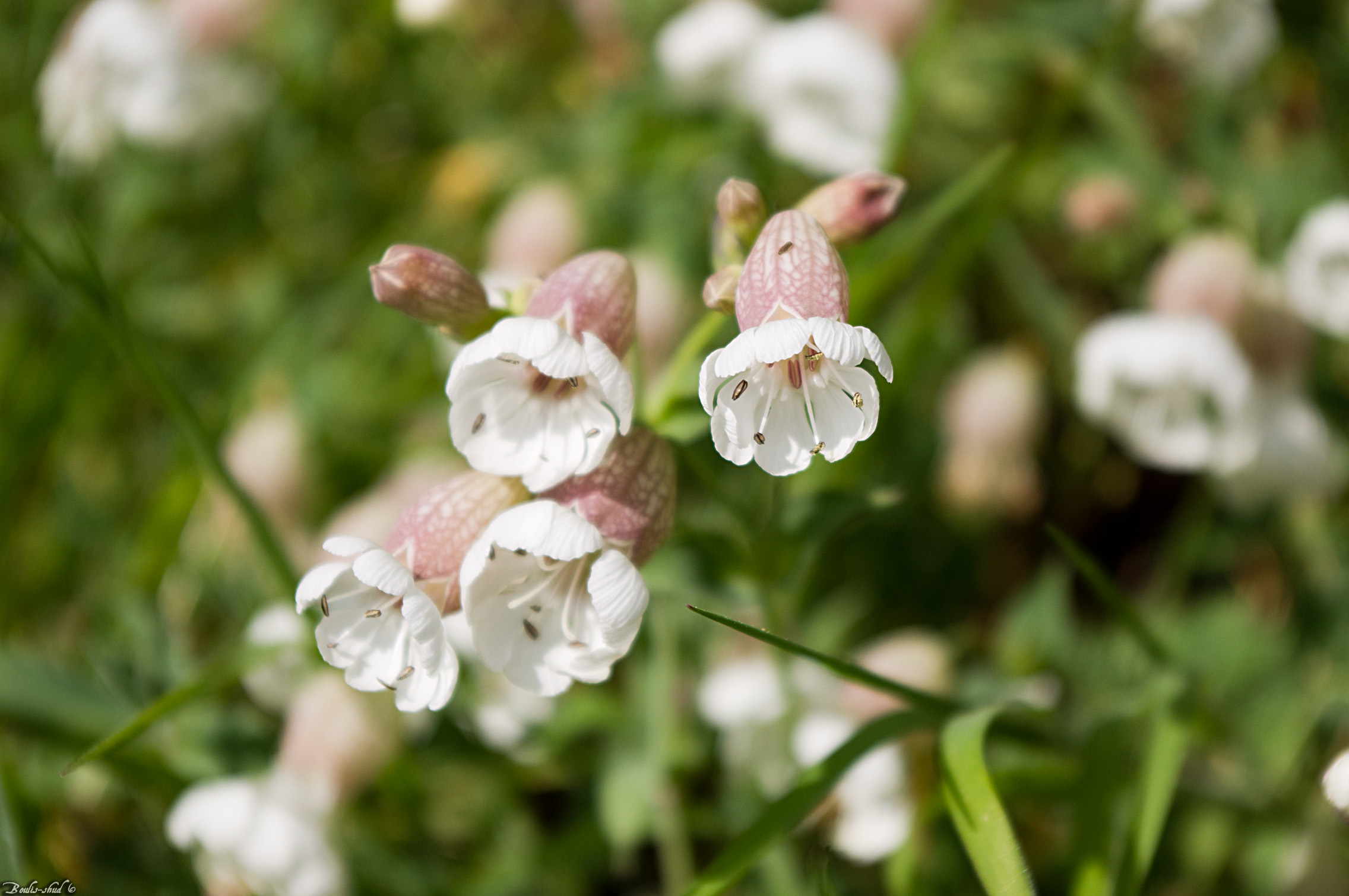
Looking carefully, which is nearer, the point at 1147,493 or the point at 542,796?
the point at 542,796

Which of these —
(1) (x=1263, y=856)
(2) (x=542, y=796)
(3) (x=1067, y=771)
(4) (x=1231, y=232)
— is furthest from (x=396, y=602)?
(4) (x=1231, y=232)

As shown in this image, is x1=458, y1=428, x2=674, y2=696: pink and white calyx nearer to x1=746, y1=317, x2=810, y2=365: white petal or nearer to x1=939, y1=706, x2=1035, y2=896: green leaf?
x1=746, y1=317, x2=810, y2=365: white petal

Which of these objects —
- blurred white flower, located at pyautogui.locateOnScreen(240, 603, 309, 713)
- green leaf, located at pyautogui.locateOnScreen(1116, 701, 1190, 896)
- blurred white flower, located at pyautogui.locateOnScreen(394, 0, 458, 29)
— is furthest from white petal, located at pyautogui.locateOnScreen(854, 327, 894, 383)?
blurred white flower, located at pyautogui.locateOnScreen(394, 0, 458, 29)

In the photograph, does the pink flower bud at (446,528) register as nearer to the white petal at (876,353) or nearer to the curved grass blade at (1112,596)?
the white petal at (876,353)

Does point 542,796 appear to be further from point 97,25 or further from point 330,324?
point 97,25

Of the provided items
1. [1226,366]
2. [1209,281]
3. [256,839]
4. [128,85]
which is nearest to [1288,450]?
[1226,366]

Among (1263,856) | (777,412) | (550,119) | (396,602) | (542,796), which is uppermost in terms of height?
(777,412)

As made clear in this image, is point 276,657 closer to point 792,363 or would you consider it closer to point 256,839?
point 256,839
